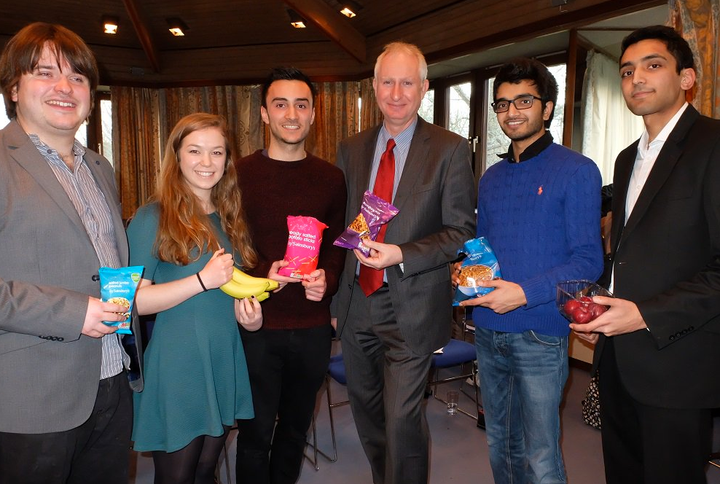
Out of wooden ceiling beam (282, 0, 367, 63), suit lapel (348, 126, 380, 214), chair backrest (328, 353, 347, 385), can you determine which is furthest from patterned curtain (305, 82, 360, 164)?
suit lapel (348, 126, 380, 214)

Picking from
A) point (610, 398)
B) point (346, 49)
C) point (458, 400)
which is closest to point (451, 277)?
point (610, 398)

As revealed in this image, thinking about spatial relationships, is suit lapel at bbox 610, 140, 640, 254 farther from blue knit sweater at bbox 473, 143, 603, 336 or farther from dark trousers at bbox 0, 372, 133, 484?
dark trousers at bbox 0, 372, 133, 484

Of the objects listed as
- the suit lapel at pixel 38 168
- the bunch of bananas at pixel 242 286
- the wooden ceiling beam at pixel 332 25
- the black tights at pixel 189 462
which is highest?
the wooden ceiling beam at pixel 332 25

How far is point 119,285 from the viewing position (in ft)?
4.95

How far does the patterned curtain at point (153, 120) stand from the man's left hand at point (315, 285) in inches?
277

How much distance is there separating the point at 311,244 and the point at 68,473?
109cm

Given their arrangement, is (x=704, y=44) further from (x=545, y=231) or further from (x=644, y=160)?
(x=545, y=231)

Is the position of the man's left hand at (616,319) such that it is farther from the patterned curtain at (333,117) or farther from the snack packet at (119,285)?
the patterned curtain at (333,117)

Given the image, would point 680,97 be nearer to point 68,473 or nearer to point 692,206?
point 692,206

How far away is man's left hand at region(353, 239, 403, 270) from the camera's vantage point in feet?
6.70

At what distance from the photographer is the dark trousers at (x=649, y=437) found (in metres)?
1.69

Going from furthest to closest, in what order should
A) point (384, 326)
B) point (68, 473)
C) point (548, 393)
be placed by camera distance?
point (384, 326) < point (548, 393) < point (68, 473)

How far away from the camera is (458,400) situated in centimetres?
426

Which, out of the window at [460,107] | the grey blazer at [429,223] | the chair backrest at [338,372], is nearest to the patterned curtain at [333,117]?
the window at [460,107]
